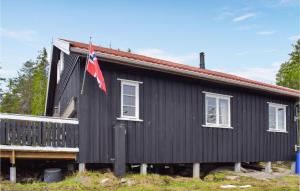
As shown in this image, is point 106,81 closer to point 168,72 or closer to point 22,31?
point 168,72

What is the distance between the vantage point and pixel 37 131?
1049cm

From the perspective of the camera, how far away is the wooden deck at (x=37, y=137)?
10125 millimetres

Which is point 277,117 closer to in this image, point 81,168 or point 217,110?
point 217,110

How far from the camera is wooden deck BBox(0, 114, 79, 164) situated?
33.2 ft

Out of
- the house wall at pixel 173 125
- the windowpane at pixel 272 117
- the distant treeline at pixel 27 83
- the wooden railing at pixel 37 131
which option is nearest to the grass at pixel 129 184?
the house wall at pixel 173 125

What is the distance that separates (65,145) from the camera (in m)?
10.9

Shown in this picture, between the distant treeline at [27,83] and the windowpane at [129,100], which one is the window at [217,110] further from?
the distant treeline at [27,83]

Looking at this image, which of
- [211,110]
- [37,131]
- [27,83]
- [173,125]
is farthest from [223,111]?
[27,83]

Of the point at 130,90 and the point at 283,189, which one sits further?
the point at 130,90

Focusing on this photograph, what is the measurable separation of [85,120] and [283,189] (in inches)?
228

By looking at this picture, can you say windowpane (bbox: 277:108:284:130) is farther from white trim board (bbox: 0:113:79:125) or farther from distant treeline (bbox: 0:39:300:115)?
distant treeline (bbox: 0:39:300:115)

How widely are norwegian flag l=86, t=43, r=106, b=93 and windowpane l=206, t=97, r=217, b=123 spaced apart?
16.8ft

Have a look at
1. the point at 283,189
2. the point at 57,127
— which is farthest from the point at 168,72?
the point at 283,189

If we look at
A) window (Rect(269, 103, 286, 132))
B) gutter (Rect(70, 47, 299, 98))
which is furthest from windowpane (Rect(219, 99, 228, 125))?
window (Rect(269, 103, 286, 132))
